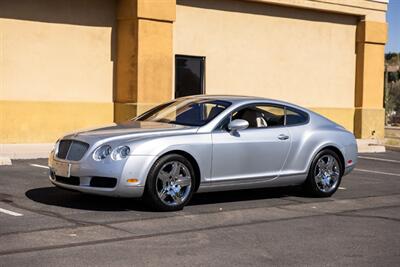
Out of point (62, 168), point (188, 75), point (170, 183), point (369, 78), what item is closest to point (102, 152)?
point (62, 168)

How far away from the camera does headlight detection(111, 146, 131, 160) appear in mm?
8453

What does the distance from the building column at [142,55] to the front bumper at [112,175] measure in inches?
302

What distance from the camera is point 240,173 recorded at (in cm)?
948

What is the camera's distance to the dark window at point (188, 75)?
1778cm

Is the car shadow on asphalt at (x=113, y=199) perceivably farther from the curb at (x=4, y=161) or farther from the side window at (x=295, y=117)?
the curb at (x=4, y=161)

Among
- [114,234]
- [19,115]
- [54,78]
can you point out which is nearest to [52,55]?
[54,78]

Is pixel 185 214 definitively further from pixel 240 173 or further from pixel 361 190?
pixel 361 190

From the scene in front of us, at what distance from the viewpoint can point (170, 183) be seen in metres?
8.76

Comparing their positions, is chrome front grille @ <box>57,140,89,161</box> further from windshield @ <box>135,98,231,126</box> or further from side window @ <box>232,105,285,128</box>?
side window @ <box>232,105,285,128</box>

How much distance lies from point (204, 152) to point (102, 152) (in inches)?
53.3

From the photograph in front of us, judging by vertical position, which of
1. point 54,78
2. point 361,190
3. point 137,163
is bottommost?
point 361,190

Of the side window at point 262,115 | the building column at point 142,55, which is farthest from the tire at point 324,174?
the building column at point 142,55

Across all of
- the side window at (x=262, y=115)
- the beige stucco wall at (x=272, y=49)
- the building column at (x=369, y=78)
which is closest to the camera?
the side window at (x=262, y=115)

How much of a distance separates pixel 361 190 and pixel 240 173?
2.93 meters
